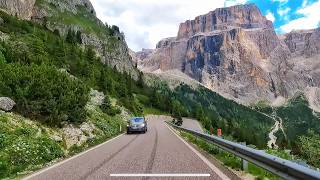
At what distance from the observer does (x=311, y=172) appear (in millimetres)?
6297

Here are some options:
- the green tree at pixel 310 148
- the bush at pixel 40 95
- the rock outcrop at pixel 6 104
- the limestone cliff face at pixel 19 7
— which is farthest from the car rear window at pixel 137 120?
the limestone cliff face at pixel 19 7

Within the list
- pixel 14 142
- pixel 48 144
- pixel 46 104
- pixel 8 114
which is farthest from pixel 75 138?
pixel 14 142

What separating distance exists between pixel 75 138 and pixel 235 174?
544 inches

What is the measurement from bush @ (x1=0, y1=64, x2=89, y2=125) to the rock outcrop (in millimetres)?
436

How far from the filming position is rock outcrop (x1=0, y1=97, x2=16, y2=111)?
67.4 feet

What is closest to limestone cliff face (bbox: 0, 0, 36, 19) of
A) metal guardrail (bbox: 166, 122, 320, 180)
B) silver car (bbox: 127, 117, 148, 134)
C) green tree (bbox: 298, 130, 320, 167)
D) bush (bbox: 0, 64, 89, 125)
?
silver car (bbox: 127, 117, 148, 134)

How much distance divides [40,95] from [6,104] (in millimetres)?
2628

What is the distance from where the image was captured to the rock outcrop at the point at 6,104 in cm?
2053

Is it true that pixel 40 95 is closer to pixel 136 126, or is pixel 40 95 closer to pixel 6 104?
pixel 6 104

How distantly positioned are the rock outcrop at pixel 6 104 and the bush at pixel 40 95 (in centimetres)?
44

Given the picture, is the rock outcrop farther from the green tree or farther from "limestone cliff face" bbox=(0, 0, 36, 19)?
"limestone cliff face" bbox=(0, 0, 36, 19)

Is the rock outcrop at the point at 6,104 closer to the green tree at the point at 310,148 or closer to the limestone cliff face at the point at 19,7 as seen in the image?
the green tree at the point at 310,148

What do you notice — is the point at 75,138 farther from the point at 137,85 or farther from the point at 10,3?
the point at 137,85

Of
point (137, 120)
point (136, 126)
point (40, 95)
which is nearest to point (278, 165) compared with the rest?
point (40, 95)
